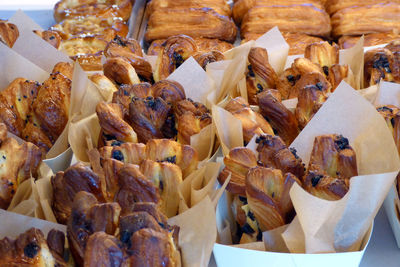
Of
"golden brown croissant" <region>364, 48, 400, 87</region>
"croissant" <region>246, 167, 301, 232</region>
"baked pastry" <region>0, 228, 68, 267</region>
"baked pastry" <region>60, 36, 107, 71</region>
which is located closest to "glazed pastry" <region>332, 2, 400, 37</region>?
"golden brown croissant" <region>364, 48, 400, 87</region>

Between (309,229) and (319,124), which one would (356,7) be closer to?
(319,124)

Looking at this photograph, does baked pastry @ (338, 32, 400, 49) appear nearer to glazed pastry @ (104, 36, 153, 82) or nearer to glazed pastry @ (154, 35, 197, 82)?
glazed pastry @ (154, 35, 197, 82)

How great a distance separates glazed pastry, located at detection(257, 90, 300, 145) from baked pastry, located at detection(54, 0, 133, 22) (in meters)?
1.63

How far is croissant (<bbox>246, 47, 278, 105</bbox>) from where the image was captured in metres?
1.62

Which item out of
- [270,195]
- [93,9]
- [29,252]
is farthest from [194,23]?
[29,252]

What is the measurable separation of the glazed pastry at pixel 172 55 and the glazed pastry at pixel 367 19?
3.80 ft

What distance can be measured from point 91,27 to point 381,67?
5.59 ft

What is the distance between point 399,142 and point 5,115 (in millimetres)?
1137

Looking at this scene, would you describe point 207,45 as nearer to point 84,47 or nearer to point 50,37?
point 84,47

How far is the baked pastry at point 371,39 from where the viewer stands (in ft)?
8.08

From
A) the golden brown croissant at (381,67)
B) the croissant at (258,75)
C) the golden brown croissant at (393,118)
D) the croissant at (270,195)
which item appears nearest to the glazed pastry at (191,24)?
the croissant at (258,75)

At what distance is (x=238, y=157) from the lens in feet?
3.80

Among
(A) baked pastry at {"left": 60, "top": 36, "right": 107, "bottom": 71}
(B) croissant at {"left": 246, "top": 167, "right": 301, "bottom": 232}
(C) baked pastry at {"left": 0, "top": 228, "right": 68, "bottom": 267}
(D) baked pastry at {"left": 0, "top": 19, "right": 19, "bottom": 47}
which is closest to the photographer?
(C) baked pastry at {"left": 0, "top": 228, "right": 68, "bottom": 267}

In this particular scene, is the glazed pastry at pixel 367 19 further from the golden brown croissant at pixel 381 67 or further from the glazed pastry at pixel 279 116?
the glazed pastry at pixel 279 116
